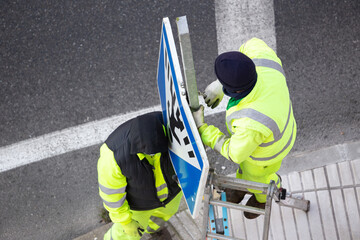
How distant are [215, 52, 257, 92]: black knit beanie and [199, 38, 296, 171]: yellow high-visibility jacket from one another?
15 cm

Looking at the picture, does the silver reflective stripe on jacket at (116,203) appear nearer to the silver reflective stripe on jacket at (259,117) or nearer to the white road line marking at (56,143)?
the silver reflective stripe on jacket at (259,117)

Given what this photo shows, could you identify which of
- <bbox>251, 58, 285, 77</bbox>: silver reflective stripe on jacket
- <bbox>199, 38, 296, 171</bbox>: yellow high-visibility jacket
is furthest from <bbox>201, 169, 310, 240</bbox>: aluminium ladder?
<bbox>251, 58, 285, 77</bbox>: silver reflective stripe on jacket

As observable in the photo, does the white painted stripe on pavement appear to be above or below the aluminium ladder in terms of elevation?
above

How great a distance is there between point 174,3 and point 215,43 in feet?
2.20

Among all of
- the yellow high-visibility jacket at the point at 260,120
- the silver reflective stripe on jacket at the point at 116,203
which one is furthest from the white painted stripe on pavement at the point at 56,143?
the yellow high-visibility jacket at the point at 260,120

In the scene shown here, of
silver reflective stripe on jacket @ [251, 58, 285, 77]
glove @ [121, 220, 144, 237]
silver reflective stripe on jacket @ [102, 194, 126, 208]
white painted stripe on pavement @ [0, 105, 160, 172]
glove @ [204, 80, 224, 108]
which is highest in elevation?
silver reflective stripe on jacket @ [251, 58, 285, 77]

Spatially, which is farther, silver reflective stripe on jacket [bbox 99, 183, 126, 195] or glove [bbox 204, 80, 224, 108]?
glove [bbox 204, 80, 224, 108]

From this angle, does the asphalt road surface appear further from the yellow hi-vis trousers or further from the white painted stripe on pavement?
the yellow hi-vis trousers

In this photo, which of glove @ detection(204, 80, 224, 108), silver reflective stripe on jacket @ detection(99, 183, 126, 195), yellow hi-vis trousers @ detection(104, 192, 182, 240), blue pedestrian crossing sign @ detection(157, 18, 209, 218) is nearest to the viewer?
blue pedestrian crossing sign @ detection(157, 18, 209, 218)

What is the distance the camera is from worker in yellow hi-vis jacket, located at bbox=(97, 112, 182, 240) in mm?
2383

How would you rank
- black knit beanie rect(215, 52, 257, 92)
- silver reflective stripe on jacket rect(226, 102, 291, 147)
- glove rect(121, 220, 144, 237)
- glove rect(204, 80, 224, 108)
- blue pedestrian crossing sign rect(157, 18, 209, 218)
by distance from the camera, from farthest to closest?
1. glove rect(121, 220, 144, 237)
2. glove rect(204, 80, 224, 108)
3. silver reflective stripe on jacket rect(226, 102, 291, 147)
4. black knit beanie rect(215, 52, 257, 92)
5. blue pedestrian crossing sign rect(157, 18, 209, 218)

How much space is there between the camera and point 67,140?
4.29 m

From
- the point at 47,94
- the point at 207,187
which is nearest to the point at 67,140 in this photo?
the point at 47,94

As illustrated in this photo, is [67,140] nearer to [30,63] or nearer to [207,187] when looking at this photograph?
[30,63]
